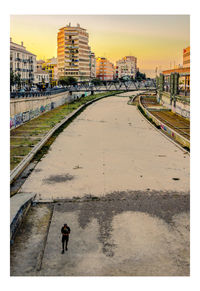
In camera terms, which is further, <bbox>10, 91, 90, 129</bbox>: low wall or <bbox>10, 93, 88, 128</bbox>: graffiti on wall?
<bbox>10, 91, 90, 129</bbox>: low wall

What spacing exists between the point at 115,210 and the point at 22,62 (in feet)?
355

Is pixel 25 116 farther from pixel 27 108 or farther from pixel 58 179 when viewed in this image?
pixel 58 179

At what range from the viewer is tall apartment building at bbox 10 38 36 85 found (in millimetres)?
107363

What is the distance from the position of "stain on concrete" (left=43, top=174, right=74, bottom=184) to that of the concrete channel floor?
0.06 m

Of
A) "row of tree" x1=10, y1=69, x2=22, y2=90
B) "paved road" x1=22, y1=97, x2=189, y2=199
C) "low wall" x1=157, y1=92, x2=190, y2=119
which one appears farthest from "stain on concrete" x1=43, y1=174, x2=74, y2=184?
"row of tree" x1=10, y1=69, x2=22, y2=90

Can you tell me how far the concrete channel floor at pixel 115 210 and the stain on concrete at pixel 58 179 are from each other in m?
0.06

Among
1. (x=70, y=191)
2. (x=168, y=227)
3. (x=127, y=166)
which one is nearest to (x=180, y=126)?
(x=127, y=166)

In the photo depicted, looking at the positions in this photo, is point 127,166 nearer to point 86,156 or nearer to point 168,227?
point 86,156

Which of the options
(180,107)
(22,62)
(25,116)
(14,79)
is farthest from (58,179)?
(22,62)

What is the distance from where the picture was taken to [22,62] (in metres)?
116

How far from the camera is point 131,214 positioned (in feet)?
51.6

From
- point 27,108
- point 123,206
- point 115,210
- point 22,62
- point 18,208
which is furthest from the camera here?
point 22,62

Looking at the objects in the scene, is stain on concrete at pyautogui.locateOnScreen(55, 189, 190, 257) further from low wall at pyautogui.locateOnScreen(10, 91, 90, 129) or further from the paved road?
low wall at pyautogui.locateOnScreen(10, 91, 90, 129)

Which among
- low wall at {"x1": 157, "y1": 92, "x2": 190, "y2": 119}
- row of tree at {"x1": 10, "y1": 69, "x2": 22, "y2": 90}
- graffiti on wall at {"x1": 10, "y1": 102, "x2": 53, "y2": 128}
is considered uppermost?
row of tree at {"x1": 10, "y1": 69, "x2": 22, "y2": 90}
